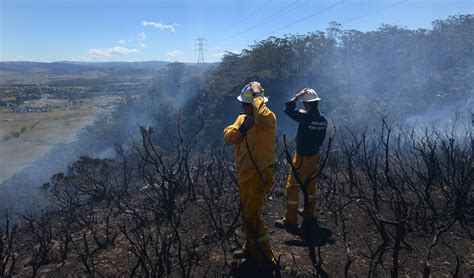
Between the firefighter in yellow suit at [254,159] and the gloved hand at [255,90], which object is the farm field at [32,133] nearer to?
the firefighter in yellow suit at [254,159]

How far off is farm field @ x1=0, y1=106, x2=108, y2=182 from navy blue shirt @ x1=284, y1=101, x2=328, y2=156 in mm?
25521

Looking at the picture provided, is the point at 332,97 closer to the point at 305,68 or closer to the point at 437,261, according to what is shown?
the point at 305,68

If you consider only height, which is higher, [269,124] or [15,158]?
[269,124]

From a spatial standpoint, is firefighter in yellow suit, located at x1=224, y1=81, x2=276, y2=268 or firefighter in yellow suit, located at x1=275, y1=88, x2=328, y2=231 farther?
firefighter in yellow suit, located at x1=275, y1=88, x2=328, y2=231

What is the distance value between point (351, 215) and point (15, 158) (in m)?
32.0

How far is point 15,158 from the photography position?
3083 centimetres

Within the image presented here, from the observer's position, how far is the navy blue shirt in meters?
4.46

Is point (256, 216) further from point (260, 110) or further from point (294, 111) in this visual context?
point (294, 111)

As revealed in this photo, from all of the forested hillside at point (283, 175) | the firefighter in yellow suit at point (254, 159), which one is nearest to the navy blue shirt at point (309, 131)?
the forested hillside at point (283, 175)

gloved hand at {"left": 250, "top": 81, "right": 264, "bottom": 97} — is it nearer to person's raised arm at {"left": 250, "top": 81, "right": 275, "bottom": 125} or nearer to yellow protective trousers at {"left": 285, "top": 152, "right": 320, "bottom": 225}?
person's raised arm at {"left": 250, "top": 81, "right": 275, "bottom": 125}

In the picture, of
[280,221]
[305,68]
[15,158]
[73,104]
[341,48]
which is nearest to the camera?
[280,221]

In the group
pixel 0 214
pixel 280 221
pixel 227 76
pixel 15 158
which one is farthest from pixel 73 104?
pixel 280 221

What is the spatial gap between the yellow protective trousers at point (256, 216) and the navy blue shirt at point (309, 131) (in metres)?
1.04

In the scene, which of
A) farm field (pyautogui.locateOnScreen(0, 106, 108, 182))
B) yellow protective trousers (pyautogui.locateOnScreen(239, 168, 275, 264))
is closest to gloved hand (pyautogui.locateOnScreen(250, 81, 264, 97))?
yellow protective trousers (pyautogui.locateOnScreen(239, 168, 275, 264))
